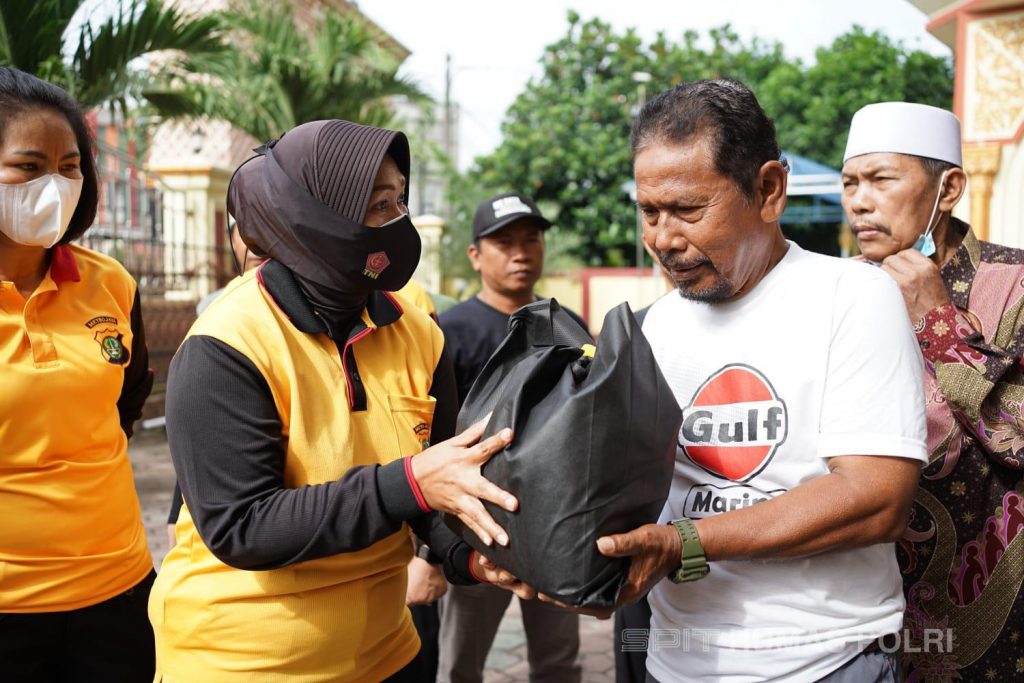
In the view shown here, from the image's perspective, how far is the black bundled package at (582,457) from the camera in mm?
1409

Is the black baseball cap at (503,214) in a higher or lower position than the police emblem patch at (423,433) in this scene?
higher

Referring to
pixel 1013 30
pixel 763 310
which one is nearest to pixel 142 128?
pixel 1013 30

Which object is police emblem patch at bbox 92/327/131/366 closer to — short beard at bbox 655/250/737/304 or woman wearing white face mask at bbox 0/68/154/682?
woman wearing white face mask at bbox 0/68/154/682

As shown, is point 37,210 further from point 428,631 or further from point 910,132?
point 910,132

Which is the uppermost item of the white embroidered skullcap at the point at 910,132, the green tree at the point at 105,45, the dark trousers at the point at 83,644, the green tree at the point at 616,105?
the green tree at the point at 616,105

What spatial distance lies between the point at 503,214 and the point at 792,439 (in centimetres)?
277

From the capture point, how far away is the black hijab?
1.80 meters

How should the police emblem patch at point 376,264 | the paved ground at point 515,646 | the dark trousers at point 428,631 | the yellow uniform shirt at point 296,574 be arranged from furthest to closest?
the paved ground at point 515,646
the dark trousers at point 428,631
the police emblem patch at point 376,264
the yellow uniform shirt at point 296,574

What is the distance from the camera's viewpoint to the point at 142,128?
28.2 ft

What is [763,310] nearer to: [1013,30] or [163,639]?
[163,639]

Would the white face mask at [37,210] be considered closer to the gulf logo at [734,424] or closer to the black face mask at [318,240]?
the black face mask at [318,240]

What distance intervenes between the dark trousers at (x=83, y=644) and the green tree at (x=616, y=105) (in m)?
20.2

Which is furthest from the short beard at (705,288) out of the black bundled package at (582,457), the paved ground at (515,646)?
the paved ground at (515,646)

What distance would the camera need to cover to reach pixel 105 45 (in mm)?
6340
